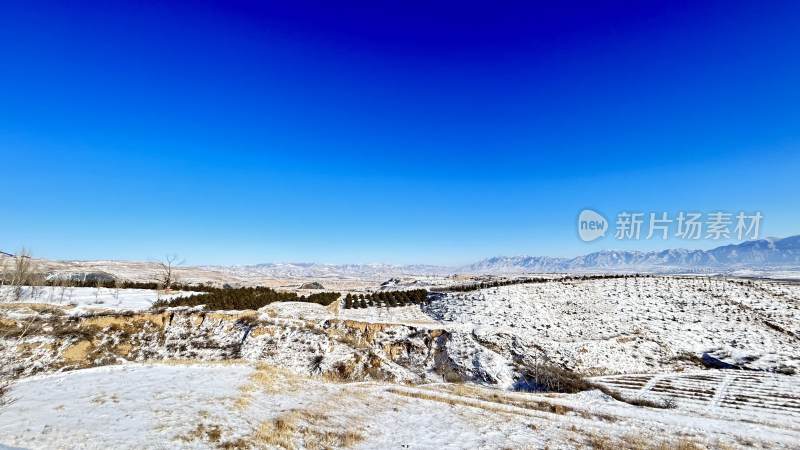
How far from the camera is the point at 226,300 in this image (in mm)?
37125

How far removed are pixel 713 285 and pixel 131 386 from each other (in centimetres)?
7154

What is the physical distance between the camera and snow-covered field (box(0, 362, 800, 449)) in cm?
1053

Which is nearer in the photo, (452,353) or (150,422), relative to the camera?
(150,422)

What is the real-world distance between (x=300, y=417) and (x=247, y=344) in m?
17.5

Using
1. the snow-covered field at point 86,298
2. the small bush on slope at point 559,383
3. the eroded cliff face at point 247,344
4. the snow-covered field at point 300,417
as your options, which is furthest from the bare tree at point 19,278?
the small bush on slope at point 559,383

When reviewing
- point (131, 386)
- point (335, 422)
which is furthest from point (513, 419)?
point (131, 386)

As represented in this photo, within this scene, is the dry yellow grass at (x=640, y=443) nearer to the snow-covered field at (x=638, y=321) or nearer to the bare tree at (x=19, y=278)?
the snow-covered field at (x=638, y=321)

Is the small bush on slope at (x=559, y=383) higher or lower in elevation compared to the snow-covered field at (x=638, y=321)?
lower

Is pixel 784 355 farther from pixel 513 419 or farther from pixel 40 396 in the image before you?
pixel 40 396

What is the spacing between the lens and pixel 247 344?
1113 inches

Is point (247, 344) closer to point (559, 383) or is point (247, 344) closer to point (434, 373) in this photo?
point (434, 373)

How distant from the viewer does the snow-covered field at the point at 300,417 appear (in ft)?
34.6

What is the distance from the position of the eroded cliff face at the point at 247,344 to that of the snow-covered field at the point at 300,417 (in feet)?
23.9

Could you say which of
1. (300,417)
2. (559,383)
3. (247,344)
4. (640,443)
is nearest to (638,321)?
(559,383)
